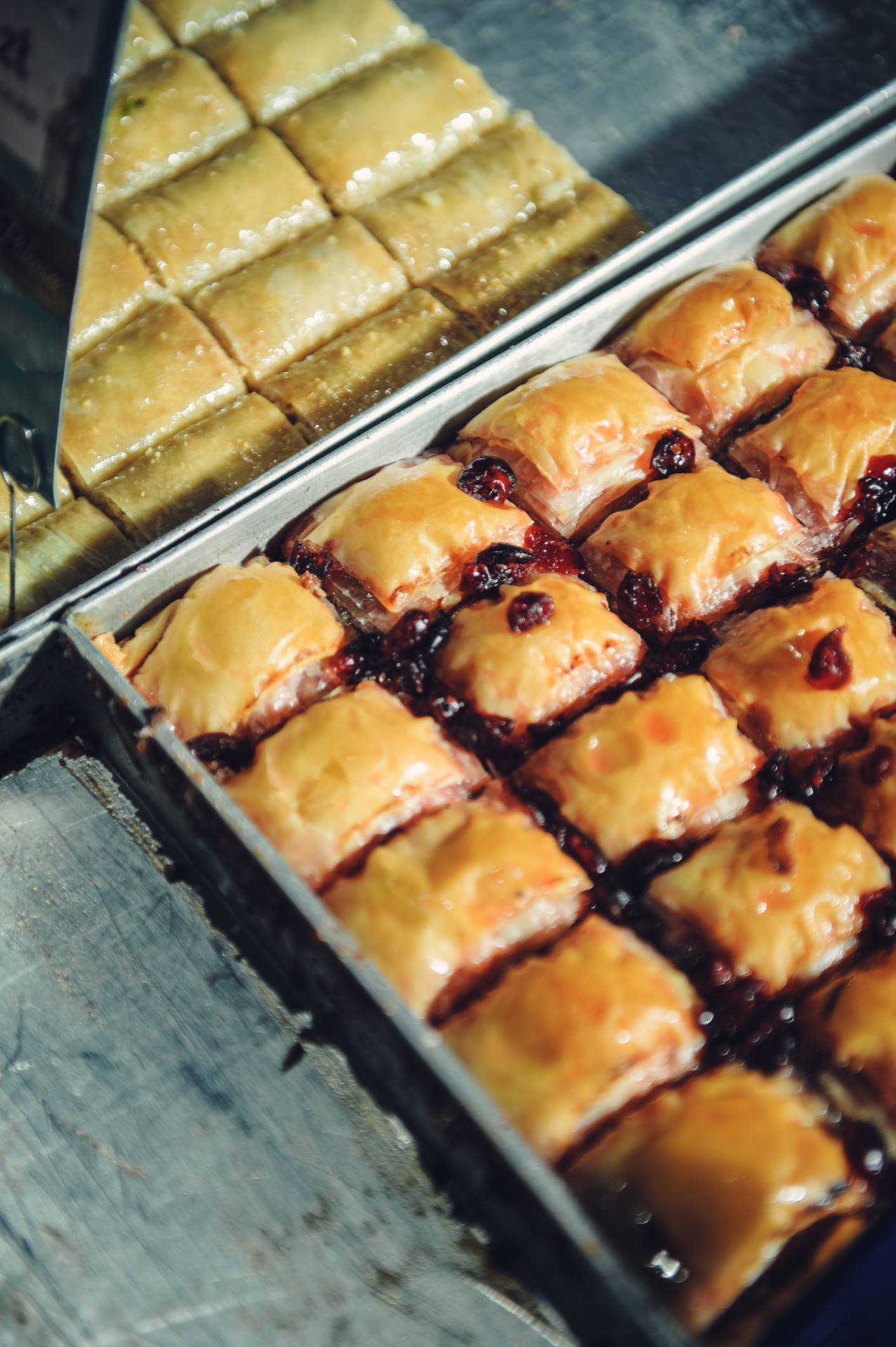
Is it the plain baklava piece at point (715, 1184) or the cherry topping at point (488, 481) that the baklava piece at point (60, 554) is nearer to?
the cherry topping at point (488, 481)

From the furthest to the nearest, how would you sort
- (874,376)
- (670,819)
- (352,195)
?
(352,195)
(874,376)
(670,819)

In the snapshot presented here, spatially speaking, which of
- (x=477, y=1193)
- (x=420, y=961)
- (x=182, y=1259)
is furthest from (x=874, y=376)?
(x=182, y=1259)

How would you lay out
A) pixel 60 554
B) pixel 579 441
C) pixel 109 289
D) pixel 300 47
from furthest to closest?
pixel 300 47 < pixel 109 289 < pixel 60 554 < pixel 579 441

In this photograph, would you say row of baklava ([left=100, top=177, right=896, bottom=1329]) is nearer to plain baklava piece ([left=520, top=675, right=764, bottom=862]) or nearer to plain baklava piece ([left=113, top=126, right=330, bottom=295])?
plain baklava piece ([left=520, top=675, right=764, bottom=862])

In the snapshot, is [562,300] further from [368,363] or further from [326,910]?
[326,910]

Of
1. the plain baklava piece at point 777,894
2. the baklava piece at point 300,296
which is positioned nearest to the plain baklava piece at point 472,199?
the baklava piece at point 300,296

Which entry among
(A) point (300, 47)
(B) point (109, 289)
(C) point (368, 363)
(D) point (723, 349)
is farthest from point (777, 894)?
(A) point (300, 47)

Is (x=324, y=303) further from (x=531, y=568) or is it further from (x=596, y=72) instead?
(x=596, y=72)
